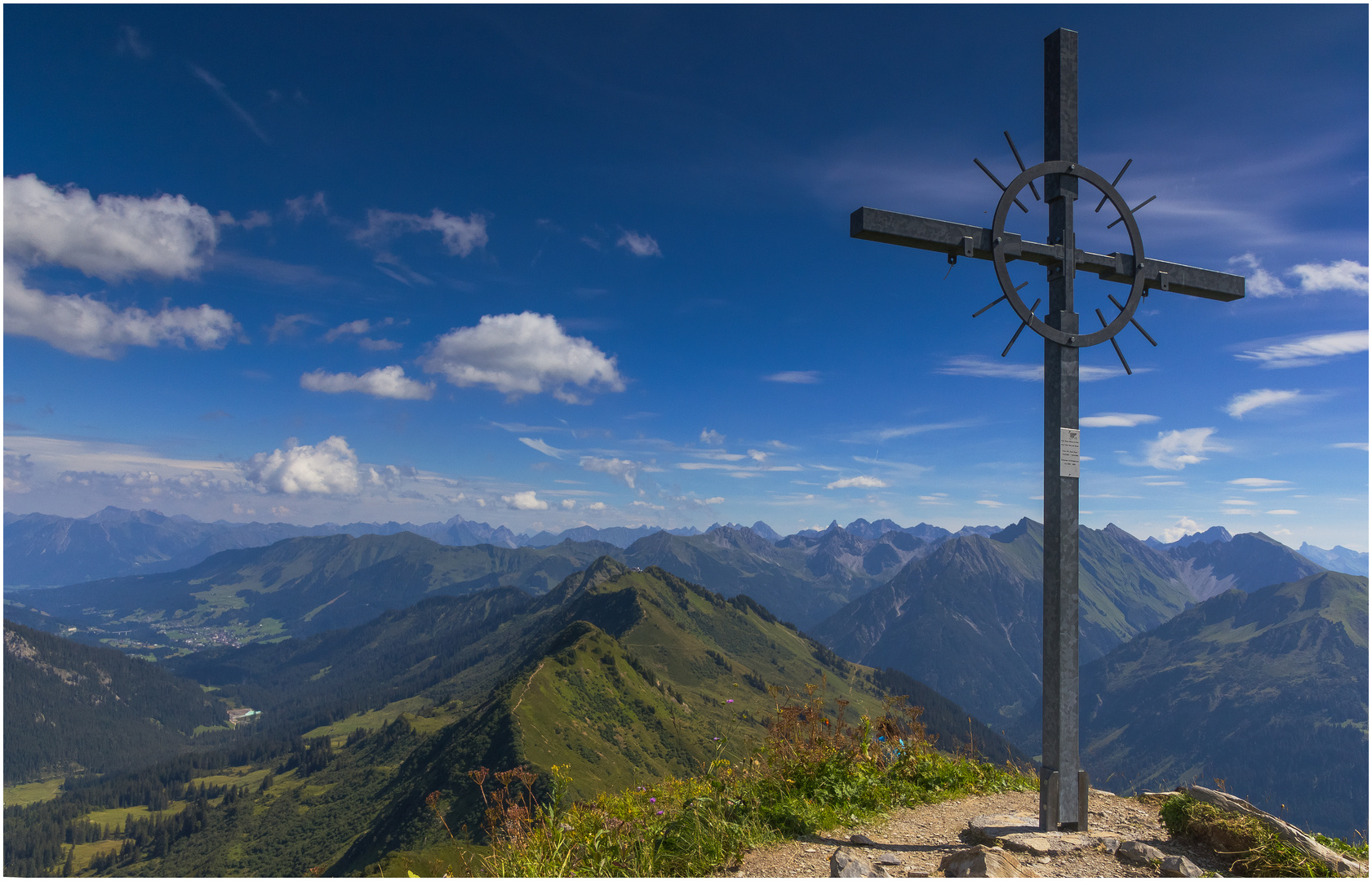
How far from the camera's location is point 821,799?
407 inches

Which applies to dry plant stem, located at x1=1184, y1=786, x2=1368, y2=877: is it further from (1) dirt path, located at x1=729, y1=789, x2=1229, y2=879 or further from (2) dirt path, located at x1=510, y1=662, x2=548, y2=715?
(2) dirt path, located at x1=510, y1=662, x2=548, y2=715

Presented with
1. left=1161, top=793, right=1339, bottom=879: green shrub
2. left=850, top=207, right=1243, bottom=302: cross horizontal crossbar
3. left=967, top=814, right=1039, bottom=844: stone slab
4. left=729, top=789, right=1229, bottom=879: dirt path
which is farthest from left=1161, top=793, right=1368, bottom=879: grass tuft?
left=850, top=207, right=1243, bottom=302: cross horizontal crossbar

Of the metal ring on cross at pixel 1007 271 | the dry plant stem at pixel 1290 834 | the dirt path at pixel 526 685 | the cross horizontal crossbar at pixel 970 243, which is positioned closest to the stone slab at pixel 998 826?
the dry plant stem at pixel 1290 834

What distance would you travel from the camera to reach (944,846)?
372 inches

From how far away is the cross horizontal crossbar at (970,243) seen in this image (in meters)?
10.3

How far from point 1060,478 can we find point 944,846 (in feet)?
19.3

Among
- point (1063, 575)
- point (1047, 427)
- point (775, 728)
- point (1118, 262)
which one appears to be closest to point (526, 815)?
point (775, 728)

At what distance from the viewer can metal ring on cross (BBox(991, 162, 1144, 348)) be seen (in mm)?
10336

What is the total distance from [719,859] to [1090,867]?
17.2 ft

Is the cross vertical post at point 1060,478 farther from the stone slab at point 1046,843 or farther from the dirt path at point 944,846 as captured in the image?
the dirt path at point 944,846

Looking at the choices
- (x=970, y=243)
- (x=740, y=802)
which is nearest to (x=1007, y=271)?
(x=970, y=243)

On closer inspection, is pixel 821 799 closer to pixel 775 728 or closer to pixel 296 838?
pixel 775 728

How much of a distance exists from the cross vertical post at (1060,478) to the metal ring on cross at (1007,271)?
0.16 metres

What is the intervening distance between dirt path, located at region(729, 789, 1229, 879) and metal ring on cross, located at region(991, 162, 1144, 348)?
764cm
